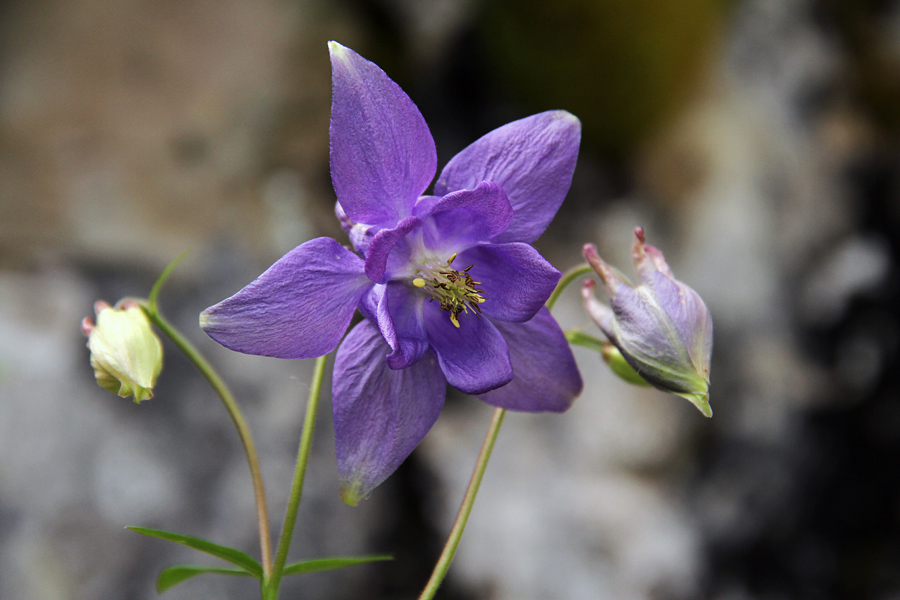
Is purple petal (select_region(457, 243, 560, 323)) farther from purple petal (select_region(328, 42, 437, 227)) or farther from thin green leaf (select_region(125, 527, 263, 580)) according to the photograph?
thin green leaf (select_region(125, 527, 263, 580))

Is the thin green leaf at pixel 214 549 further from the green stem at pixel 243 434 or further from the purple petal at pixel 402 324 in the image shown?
the purple petal at pixel 402 324

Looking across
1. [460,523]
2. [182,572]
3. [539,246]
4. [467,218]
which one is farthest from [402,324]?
[539,246]

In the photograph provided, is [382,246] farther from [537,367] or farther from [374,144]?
[537,367]

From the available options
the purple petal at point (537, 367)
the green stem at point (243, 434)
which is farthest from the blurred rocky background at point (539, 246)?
the purple petal at point (537, 367)

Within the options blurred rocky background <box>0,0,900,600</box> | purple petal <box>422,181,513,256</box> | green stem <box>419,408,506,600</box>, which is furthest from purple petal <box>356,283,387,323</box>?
blurred rocky background <box>0,0,900,600</box>

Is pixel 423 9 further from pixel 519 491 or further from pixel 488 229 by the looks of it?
pixel 488 229

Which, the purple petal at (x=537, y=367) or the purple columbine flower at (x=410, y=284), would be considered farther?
the purple petal at (x=537, y=367)

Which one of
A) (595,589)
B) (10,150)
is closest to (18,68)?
(10,150)

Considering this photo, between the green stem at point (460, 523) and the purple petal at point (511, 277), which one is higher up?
the purple petal at point (511, 277)
